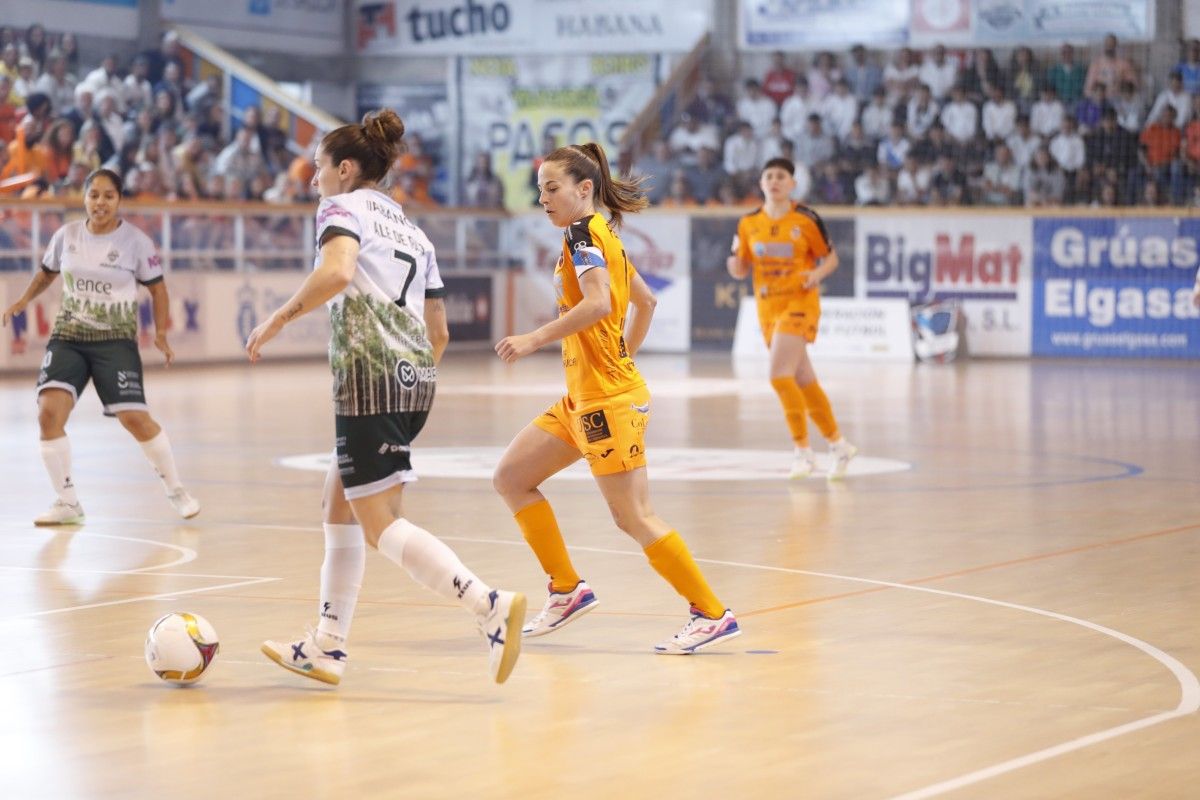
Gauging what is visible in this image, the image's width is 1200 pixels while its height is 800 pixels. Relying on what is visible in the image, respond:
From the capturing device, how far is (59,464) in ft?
37.4

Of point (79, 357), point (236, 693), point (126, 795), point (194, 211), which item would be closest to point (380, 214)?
point (236, 693)

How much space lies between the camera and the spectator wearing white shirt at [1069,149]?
30.1 m

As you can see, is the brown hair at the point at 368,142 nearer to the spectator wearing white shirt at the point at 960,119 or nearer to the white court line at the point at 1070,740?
the white court line at the point at 1070,740

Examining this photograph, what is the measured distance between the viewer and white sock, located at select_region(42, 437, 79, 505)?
448 inches

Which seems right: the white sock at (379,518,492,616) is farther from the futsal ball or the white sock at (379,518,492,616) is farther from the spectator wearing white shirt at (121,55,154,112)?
the spectator wearing white shirt at (121,55,154,112)

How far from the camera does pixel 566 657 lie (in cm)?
743

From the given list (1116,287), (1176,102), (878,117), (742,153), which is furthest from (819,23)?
(1116,287)

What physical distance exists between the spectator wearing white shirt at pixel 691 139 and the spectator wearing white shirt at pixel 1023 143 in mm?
5081

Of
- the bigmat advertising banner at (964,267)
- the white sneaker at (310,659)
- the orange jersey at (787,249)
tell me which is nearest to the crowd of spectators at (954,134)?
the bigmat advertising banner at (964,267)

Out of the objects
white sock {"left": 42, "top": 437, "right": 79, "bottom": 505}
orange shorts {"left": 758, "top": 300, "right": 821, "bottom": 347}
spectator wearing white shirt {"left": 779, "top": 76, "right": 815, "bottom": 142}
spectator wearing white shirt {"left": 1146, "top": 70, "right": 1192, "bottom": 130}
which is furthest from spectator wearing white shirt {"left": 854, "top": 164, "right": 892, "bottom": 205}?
white sock {"left": 42, "top": 437, "right": 79, "bottom": 505}

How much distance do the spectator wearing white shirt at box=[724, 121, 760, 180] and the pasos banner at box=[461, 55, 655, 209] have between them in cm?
482

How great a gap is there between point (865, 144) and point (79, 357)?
22.0 meters

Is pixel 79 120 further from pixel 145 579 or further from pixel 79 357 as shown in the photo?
pixel 145 579

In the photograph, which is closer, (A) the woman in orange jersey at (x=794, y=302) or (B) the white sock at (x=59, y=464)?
(B) the white sock at (x=59, y=464)
